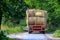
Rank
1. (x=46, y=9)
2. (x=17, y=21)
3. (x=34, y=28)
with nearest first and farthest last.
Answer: (x=34, y=28) < (x=46, y=9) < (x=17, y=21)

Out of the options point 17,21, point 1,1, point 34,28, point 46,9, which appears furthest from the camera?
point 17,21

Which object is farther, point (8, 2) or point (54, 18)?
point (54, 18)

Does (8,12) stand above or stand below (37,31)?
above

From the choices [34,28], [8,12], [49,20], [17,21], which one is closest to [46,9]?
[49,20]

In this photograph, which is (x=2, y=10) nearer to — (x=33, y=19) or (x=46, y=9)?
(x=33, y=19)

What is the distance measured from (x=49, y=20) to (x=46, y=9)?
4.69ft

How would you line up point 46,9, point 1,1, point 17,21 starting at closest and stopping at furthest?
point 1,1
point 46,9
point 17,21

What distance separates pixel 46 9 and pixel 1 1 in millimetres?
16477

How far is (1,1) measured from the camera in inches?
691

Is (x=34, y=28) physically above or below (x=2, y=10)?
below

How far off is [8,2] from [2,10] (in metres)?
0.71

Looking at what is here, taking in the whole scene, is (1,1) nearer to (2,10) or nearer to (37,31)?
(2,10)

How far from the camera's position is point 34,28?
102 feet

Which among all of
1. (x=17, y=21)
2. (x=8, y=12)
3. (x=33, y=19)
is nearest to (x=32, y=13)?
(x=33, y=19)
